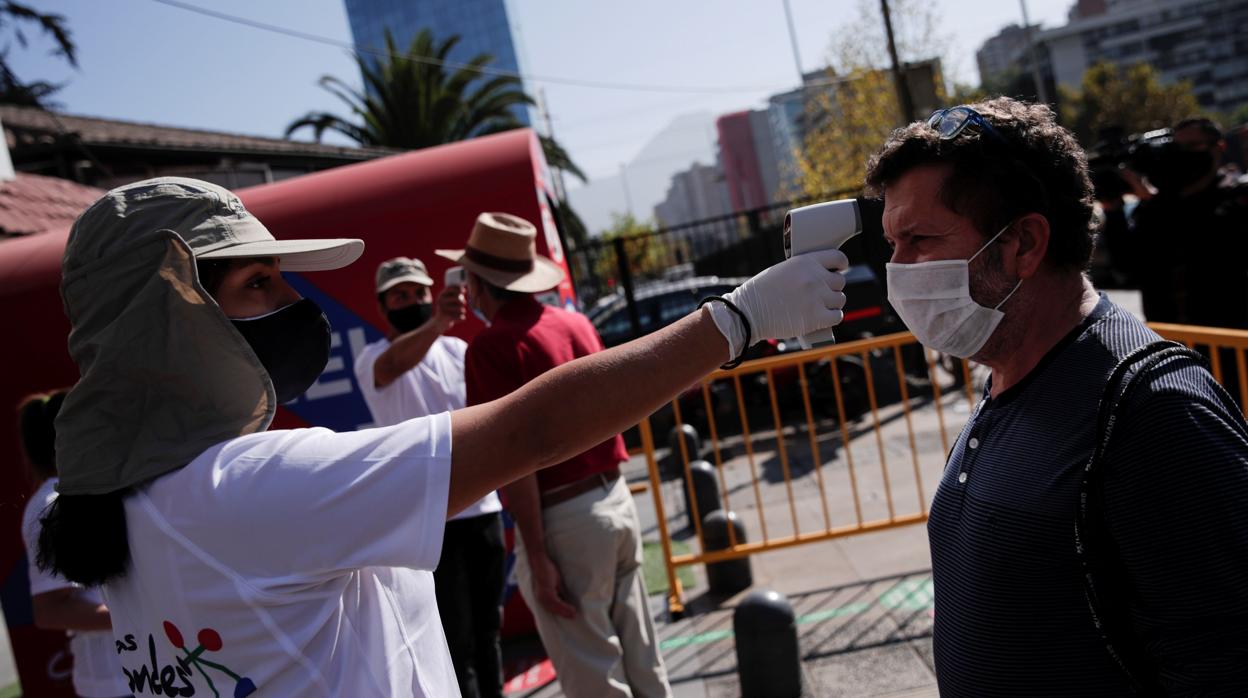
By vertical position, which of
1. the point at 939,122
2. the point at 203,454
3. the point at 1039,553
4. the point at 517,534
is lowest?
the point at 517,534

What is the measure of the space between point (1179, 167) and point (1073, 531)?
14.6 feet

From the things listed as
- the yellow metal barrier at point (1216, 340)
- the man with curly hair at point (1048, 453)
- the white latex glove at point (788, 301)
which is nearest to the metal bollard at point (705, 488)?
the yellow metal barrier at point (1216, 340)

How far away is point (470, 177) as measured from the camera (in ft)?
17.6

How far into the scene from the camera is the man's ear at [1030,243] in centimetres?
169

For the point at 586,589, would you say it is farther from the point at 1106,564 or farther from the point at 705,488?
the point at 705,488

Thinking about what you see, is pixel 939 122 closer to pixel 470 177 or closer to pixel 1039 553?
pixel 1039 553

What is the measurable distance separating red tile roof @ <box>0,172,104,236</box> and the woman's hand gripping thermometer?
7.33 meters

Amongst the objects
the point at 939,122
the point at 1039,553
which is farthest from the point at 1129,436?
the point at 939,122

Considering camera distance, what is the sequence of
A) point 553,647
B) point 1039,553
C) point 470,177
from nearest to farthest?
point 1039,553 → point 553,647 → point 470,177

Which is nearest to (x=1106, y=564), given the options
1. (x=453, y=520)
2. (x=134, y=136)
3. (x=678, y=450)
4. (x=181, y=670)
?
(x=181, y=670)

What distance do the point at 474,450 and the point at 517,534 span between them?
2218mm

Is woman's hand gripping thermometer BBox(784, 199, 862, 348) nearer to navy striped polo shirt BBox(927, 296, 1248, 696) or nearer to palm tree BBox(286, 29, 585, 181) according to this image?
navy striped polo shirt BBox(927, 296, 1248, 696)

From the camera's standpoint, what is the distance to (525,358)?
337cm

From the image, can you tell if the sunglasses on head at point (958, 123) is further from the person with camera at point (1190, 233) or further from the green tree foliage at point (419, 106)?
the green tree foliage at point (419, 106)
